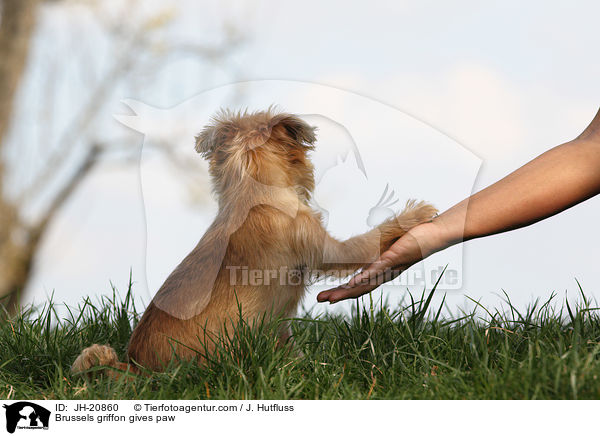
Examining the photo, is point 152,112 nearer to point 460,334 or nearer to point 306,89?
point 306,89

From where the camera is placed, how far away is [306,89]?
3.45 metres

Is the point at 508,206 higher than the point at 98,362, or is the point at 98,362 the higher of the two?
the point at 508,206

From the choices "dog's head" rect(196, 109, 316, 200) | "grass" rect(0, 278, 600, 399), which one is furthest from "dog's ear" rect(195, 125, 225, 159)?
"grass" rect(0, 278, 600, 399)

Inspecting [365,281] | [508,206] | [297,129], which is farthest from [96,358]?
[508,206]

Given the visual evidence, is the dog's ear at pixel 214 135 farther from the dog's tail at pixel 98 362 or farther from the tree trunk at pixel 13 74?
the tree trunk at pixel 13 74

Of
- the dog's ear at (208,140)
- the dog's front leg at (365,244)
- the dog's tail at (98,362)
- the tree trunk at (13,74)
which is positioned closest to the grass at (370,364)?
the dog's tail at (98,362)

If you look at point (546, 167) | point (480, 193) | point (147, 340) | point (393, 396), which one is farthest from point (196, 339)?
point (546, 167)

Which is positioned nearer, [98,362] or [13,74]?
[98,362]

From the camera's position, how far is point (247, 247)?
342 cm
